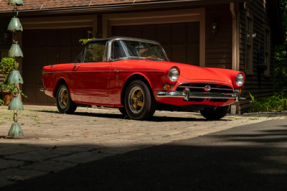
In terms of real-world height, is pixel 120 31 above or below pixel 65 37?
above

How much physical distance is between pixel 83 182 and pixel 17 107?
2.70 m

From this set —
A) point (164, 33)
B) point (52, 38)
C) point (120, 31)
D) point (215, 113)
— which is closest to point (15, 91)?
point (215, 113)

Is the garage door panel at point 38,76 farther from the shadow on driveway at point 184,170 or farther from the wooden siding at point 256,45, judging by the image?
the shadow on driveway at point 184,170

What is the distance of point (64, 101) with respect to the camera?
32.2 ft

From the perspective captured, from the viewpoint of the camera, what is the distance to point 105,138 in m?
5.42

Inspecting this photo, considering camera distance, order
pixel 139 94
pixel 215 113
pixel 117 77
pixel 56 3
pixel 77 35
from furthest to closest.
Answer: pixel 77 35, pixel 56 3, pixel 215 113, pixel 117 77, pixel 139 94

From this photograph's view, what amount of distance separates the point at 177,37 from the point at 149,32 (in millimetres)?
879

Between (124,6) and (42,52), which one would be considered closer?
(124,6)

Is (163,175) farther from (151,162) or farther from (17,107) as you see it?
(17,107)

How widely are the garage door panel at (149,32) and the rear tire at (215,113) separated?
14.4 ft

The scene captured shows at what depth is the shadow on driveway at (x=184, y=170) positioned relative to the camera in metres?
2.89

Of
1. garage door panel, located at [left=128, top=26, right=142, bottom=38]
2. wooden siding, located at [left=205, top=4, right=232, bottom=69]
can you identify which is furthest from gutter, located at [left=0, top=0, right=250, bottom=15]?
garage door panel, located at [left=128, top=26, right=142, bottom=38]

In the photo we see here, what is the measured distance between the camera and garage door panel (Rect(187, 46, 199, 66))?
12.3 m

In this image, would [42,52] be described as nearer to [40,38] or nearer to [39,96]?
[40,38]
